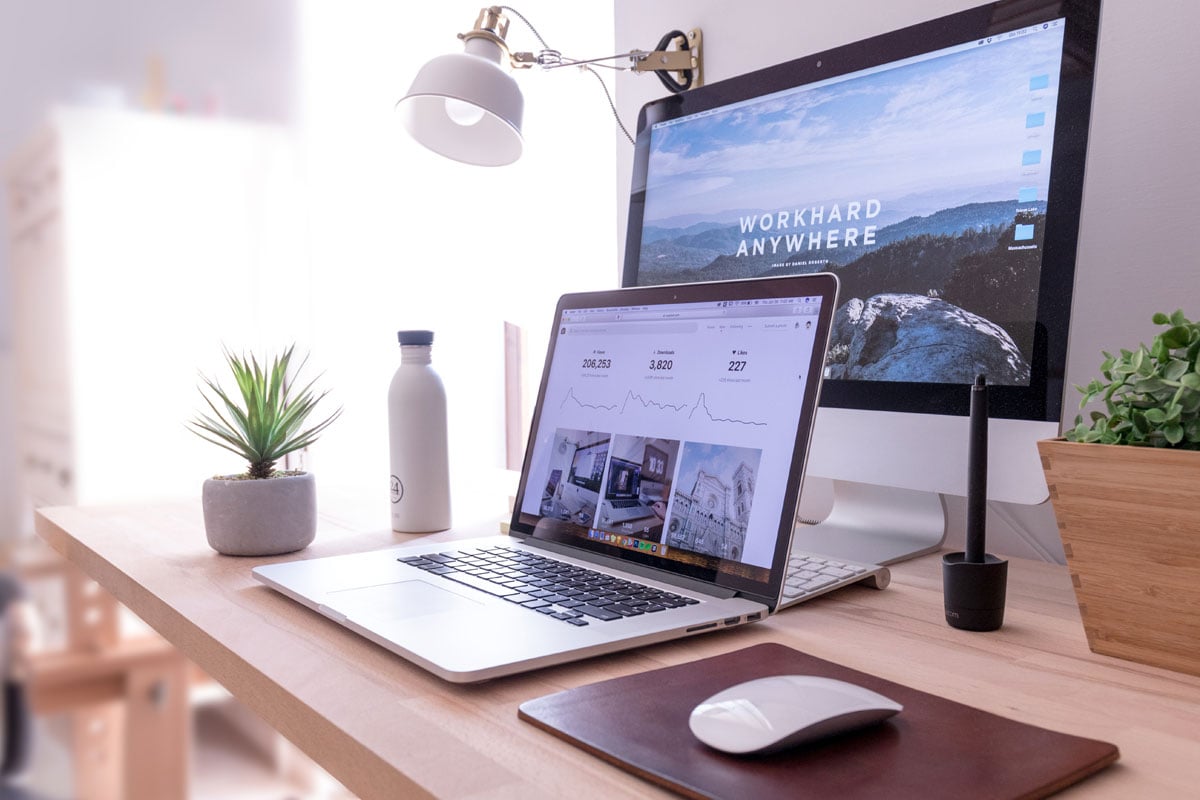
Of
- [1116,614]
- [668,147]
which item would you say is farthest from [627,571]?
[668,147]

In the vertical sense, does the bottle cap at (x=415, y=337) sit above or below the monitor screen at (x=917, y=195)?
below

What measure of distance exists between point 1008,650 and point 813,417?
0.20 meters

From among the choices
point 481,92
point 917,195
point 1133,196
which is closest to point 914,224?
point 917,195

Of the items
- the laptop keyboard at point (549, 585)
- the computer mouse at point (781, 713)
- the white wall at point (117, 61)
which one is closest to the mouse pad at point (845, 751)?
the computer mouse at point (781, 713)

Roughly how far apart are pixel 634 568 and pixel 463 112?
2.26 feet

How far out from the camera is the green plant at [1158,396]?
0.53 m

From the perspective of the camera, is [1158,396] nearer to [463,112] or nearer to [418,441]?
[418,441]

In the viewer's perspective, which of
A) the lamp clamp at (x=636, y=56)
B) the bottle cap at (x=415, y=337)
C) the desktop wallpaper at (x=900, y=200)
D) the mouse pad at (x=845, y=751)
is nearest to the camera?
the mouse pad at (x=845, y=751)

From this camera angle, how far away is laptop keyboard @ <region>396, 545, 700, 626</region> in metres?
0.63

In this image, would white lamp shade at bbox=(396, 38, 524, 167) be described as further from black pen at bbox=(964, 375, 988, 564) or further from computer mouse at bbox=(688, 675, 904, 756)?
computer mouse at bbox=(688, 675, 904, 756)

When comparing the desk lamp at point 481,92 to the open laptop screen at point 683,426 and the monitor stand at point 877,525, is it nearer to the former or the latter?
the open laptop screen at point 683,426

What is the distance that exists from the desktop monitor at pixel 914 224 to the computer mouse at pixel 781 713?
358mm

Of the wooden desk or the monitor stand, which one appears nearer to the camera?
the wooden desk

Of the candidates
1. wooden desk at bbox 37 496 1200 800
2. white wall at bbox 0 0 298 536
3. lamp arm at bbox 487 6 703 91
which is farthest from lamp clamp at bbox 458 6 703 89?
white wall at bbox 0 0 298 536
